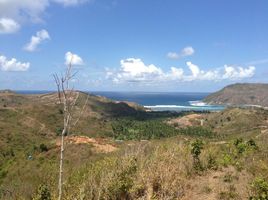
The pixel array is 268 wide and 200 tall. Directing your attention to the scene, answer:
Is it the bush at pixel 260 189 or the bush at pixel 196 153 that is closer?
the bush at pixel 260 189

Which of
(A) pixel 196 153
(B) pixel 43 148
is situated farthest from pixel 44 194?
(B) pixel 43 148

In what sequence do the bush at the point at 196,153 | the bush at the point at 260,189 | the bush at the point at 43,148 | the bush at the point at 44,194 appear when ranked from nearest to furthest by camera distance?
the bush at the point at 260,189 < the bush at the point at 44,194 < the bush at the point at 196,153 < the bush at the point at 43,148

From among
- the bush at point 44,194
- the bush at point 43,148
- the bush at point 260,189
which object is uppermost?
the bush at point 260,189

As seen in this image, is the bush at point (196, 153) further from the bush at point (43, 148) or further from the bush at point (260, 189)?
the bush at point (43, 148)

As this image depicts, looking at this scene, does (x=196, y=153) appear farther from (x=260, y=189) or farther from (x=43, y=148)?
(x=43, y=148)

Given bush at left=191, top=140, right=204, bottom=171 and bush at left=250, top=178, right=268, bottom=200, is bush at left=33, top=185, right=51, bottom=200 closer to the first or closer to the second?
bush at left=250, top=178, right=268, bottom=200

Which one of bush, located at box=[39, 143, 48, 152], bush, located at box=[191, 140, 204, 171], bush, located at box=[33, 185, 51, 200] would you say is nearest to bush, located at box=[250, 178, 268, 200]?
bush, located at box=[191, 140, 204, 171]

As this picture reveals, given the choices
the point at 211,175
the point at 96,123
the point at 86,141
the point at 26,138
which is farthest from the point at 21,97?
the point at 211,175

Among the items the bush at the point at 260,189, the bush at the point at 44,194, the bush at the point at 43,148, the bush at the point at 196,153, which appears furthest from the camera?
the bush at the point at 43,148

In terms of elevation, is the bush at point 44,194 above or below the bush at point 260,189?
below

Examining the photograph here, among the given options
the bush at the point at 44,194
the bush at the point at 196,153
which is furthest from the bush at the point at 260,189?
the bush at the point at 44,194

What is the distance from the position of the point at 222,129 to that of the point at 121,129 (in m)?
30.7

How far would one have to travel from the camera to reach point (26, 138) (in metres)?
79.2

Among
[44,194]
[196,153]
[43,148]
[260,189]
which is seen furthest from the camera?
[43,148]
